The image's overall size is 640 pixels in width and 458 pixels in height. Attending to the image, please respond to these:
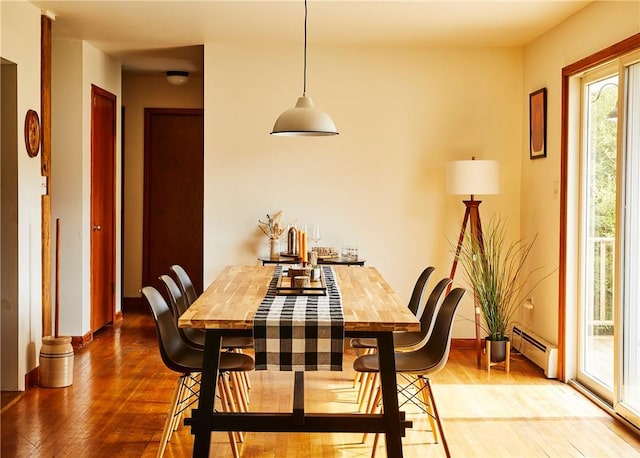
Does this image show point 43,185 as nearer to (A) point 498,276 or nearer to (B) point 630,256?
(A) point 498,276

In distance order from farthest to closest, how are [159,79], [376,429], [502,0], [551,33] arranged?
[159,79] < [551,33] < [502,0] < [376,429]

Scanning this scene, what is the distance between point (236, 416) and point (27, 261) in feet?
7.58

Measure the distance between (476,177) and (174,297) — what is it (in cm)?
267

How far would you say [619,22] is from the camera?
4176 mm

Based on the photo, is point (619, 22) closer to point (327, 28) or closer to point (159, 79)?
point (327, 28)

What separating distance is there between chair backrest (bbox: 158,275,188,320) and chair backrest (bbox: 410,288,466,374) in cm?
128

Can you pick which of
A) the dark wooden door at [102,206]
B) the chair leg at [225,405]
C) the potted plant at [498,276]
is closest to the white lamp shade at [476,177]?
the potted plant at [498,276]

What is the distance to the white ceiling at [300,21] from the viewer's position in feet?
15.5

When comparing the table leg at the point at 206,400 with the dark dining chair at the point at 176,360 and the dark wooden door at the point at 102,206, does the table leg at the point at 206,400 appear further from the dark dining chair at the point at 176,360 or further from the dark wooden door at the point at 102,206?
the dark wooden door at the point at 102,206

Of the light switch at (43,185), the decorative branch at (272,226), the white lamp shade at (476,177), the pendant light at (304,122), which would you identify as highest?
the pendant light at (304,122)

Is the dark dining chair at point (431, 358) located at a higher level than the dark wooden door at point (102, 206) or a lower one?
lower

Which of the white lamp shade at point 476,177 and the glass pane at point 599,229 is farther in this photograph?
the white lamp shade at point 476,177

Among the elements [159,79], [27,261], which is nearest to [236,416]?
[27,261]

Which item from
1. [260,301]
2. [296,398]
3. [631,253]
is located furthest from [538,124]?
[296,398]
